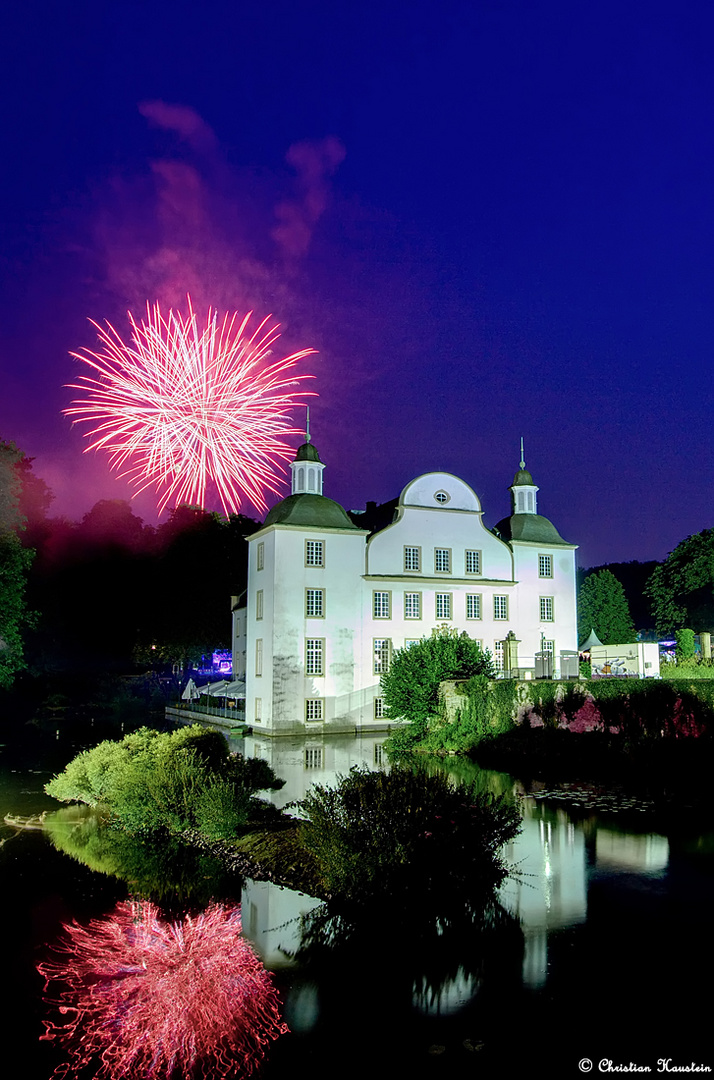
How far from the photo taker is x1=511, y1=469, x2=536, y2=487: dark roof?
46.2m

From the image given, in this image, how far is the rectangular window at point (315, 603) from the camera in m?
38.0

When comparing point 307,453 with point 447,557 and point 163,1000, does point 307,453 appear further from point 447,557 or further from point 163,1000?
point 163,1000

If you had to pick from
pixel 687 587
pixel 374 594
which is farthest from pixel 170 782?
pixel 687 587

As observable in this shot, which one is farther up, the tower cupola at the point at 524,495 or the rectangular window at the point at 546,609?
the tower cupola at the point at 524,495

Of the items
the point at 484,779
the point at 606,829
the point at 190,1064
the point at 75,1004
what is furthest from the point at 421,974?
the point at 484,779

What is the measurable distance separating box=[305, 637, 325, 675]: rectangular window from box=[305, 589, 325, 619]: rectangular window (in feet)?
3.63

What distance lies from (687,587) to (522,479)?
76.2ft

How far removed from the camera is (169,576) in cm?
6100

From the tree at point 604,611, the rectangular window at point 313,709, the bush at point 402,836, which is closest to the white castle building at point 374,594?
the rectangular window at point 313,709

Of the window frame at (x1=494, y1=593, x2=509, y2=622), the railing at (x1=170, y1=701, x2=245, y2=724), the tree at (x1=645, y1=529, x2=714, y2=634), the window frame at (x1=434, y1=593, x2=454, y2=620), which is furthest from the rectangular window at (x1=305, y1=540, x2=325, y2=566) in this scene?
the tree at (x1=645, y1=529, x2=714, y2=634)

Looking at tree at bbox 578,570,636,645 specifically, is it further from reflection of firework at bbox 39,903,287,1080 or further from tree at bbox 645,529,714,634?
reflection of firework at bbox 39,903,287,1080

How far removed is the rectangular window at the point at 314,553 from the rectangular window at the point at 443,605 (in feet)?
21.4

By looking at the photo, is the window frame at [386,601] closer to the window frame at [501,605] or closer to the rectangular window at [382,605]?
the rectangular window at [382,605]

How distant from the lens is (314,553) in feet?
126
